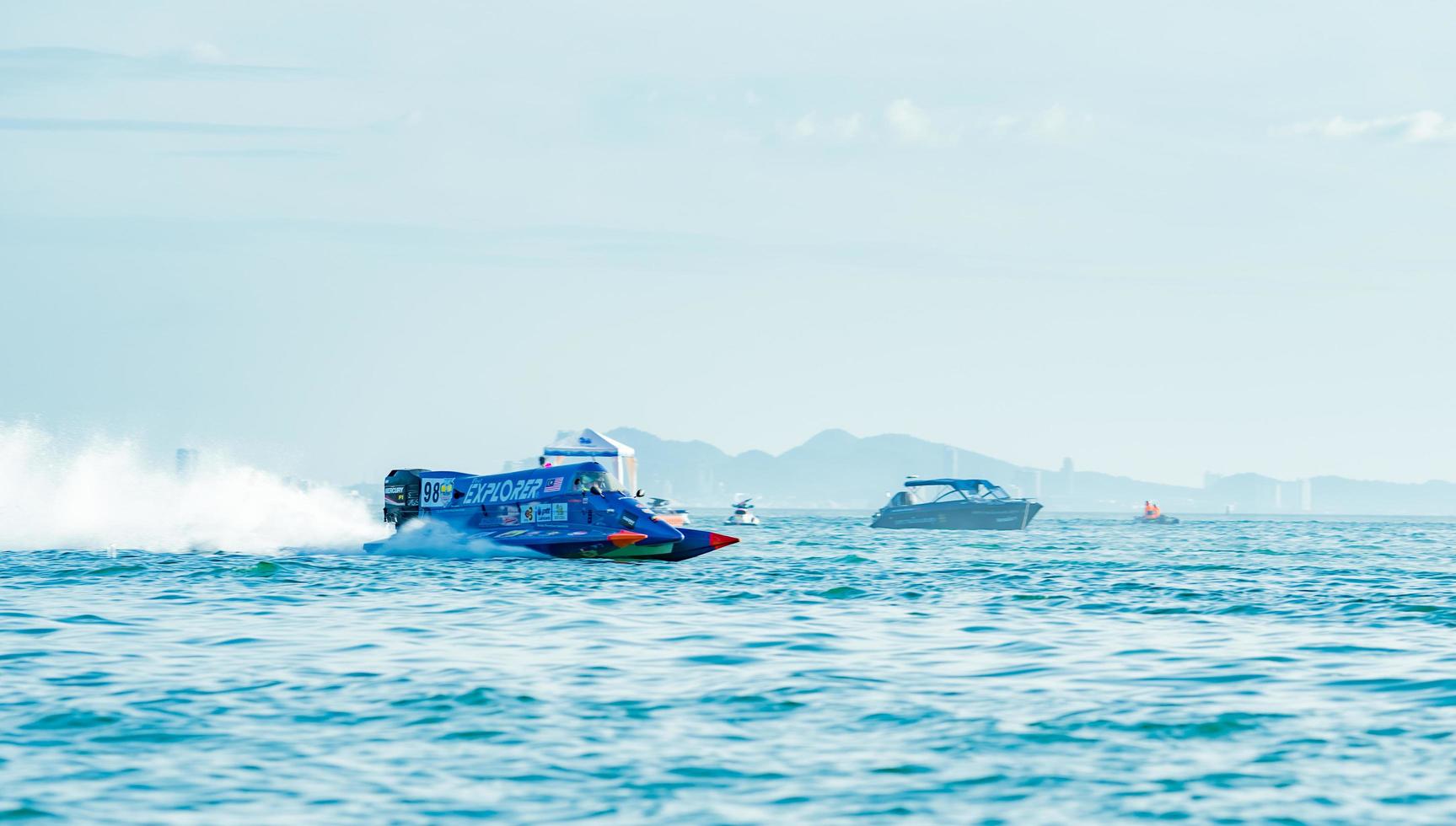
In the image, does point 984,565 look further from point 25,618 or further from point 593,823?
point 593,823

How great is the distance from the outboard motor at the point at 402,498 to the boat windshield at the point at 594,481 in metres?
6.79

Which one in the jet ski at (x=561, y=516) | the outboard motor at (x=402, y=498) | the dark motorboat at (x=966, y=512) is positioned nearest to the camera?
the jet ski at (x=561, y=516)

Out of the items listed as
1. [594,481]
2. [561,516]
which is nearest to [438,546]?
[561,516]

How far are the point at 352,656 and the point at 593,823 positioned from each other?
10.00 meters

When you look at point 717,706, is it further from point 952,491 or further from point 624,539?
point 952,491

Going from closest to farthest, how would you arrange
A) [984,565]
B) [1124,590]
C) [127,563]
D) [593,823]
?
[593,823] → [1124,590] → [127,563] → [984,565]

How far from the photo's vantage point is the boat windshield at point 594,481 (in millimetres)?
45156

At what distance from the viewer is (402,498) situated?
49156 millimetres

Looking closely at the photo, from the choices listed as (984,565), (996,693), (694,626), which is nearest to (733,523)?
(984,565)

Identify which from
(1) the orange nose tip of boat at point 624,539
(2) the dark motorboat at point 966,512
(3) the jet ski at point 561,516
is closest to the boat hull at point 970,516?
(2) the dark motorboat at point 966,512

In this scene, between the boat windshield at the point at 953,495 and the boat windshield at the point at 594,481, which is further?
the boat windshield at the point at 953,495

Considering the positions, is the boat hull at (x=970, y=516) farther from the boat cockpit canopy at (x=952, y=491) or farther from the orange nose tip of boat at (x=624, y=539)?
the orange nose tip of boat at (x=624, y=539)

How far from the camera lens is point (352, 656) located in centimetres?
1977

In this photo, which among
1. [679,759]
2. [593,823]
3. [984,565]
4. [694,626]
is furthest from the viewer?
[984,565]
